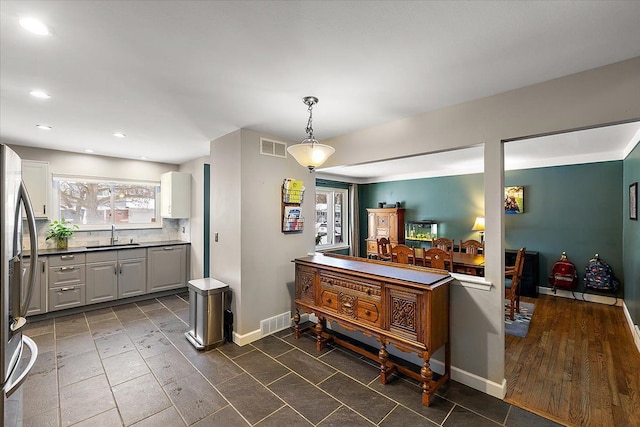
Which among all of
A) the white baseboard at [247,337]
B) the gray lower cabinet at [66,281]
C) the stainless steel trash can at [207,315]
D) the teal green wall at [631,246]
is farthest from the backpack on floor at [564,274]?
the gray lower cabinet at [66,281]

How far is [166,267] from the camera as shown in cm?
492

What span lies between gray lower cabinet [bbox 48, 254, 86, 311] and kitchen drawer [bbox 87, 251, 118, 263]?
0.26 ft

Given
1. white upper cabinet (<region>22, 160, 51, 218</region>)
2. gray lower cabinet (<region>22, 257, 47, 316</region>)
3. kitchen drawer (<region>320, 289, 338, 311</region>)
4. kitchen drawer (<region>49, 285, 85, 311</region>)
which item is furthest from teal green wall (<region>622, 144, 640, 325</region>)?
white upper cabinet (<region>22, 160, 51, 218</region>)

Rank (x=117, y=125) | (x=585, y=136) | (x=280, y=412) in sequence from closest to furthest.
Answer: (x=280, y=412) < (x=117, y=125) < (x=585, y=136)

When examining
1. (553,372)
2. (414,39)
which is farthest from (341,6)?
(553,372)

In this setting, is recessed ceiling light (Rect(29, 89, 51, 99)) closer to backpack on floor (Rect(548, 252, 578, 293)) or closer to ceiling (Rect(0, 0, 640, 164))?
ceiling (Rect(0, 0, 640, 164))

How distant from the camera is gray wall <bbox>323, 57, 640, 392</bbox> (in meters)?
1.83

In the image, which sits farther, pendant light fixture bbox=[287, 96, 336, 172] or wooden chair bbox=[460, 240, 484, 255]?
wooden chair bbox=[460, 240, 484, 255]

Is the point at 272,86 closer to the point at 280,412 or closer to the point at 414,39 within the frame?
the point at 414,39

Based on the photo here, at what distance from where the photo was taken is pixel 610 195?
4.51m

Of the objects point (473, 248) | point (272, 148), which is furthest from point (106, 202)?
point (473, 248)

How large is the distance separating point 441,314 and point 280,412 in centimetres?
149

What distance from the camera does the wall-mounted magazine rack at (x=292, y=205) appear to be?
3.52 meters

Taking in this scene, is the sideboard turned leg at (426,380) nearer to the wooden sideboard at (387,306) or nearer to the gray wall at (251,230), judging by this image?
the wooden sideboard at (387,306)
